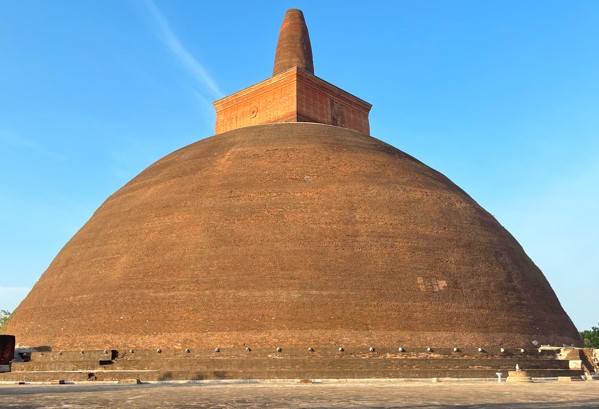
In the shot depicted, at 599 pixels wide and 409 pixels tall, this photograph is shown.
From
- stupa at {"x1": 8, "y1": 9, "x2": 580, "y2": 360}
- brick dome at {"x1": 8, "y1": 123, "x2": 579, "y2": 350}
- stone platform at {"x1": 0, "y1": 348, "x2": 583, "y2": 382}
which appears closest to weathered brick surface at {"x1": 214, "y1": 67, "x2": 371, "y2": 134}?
stupa at {"x1": 8, "y1": 9, "x2": 580, "y2": 360}

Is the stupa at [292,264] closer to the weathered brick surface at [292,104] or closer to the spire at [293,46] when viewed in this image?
the weathered brick surface at [292,104]

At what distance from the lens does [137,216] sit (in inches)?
740

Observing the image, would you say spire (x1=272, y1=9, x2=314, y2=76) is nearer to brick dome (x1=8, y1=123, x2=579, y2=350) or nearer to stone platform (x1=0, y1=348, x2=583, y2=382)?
brick dome (x1=8, y1=123, x2=579, y2=350)

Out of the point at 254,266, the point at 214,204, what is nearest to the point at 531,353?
the point at 254,266

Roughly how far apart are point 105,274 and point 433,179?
11.8m

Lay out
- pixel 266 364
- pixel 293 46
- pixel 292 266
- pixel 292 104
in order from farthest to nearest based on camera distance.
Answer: pixel 293 46 → pixel 292 104 → pixel 292 266 → pixel 266 364

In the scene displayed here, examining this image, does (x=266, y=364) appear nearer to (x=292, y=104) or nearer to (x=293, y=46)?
(x=292, y=104)

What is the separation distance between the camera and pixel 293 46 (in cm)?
2669


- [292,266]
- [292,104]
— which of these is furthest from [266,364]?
[292,104]

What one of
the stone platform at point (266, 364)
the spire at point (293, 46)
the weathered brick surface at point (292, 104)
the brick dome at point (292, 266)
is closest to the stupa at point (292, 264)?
the brick dome at point (292, 266)

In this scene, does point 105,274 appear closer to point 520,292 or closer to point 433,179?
point 433,179

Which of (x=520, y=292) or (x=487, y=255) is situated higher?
(x=487, y=255)

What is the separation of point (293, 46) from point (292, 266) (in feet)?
46.3

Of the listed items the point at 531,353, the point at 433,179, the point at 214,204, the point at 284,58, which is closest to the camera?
the point at 531,353
